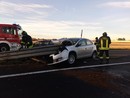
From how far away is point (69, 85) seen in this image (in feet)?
36.3

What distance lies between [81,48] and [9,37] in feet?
19.0

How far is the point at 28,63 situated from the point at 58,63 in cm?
174

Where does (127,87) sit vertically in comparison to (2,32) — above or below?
below

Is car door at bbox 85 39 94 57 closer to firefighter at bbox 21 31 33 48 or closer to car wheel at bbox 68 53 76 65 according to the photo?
car wheel at bbox 68 53 76 65

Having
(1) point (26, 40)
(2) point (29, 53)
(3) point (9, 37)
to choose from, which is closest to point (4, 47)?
(3) point (9, 37)

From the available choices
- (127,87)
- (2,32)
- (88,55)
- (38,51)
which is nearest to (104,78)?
(127,87)

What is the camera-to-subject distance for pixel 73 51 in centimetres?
1738

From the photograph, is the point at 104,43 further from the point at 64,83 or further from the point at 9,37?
the point at 64,83

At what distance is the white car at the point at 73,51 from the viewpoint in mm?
16625

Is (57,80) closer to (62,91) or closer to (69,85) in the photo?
(69,85)

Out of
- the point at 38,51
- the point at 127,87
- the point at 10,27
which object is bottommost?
the point at 127,87

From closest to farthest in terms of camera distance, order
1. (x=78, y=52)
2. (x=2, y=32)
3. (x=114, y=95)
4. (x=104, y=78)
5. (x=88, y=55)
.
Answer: (x=114, y=95) < (x=104, y=78) < (x=78, y=52) < (x=88, y=55) < (x=2, y=32)

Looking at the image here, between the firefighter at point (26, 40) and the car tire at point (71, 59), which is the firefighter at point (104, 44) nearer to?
the car tire at point (71, 59)

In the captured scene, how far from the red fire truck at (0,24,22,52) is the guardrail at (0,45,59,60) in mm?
5080
